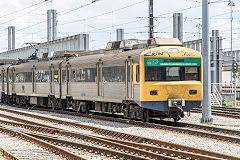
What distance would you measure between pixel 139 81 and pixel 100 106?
4826mm

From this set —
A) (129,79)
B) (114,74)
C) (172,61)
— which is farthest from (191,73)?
(114,74)

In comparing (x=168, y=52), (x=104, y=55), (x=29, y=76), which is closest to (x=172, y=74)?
(x=168, y=52)

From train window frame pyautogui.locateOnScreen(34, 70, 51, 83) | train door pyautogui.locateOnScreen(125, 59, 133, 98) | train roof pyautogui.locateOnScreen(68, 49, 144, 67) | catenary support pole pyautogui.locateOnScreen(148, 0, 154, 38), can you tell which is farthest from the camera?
train window frame pyautogui.locateOnScreen(34, 70, 51, 83)

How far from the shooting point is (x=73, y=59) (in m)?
23.6

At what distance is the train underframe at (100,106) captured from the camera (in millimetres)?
17359

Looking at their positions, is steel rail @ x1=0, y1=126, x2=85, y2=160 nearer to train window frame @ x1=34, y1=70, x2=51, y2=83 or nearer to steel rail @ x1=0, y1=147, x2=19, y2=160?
steel rail @ x1=0, y1=147, x2=19, y2=160

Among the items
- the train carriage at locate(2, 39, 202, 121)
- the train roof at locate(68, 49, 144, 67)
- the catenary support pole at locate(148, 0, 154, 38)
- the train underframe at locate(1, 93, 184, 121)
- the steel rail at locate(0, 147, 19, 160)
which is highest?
the catenary support pole at locate(148, 0, 154, 38)

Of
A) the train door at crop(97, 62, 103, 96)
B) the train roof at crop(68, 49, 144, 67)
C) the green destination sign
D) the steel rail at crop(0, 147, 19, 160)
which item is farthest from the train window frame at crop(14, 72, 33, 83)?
the steel rail at crop(0, 147, 19, 160)

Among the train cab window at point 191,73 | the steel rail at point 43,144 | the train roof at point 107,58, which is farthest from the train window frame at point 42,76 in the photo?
the train cab window at point 191,73

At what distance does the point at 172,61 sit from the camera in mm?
16844

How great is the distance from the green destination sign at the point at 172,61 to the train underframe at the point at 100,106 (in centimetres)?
171

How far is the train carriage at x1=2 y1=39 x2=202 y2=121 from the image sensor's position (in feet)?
54.5

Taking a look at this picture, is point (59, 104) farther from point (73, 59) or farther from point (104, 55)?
point (104, 55)

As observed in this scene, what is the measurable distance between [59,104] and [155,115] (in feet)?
31.5
